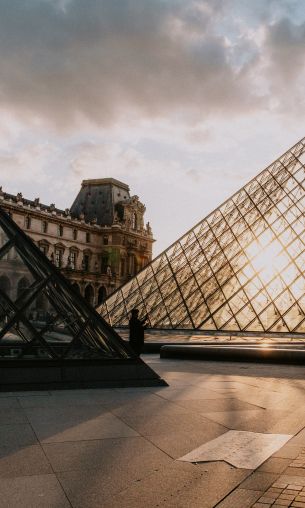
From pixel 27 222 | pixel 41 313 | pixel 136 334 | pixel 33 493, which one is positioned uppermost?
pixel 27 222

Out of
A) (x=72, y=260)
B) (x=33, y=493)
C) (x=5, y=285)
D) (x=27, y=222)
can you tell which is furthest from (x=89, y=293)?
(x=33, y=493)

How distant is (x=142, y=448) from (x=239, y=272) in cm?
1848

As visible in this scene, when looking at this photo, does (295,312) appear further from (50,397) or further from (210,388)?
(50,397)

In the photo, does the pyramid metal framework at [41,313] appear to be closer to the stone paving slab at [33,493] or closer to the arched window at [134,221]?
the stone paving slab at [33,493]

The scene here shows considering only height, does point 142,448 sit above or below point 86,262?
below

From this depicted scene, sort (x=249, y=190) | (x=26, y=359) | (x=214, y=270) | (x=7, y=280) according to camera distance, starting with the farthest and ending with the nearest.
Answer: (x=249, y=190)
(x=214, y=270)
(x=7, y=280)
(x=26, y=359)

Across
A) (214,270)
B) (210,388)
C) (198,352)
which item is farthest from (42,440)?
(214,270)

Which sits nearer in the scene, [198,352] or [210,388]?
[210,388]

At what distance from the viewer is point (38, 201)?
6594 cm

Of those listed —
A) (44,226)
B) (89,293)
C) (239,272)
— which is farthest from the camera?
(89,293)

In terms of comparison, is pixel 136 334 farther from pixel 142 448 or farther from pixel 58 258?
pixel 58 258

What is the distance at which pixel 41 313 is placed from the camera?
28.3ft

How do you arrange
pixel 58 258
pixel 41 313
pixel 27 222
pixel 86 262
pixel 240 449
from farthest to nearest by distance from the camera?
1. pixel 86 262
2. pixel 58 258
3. pixel 27 222
4. pixel 41 313
5. pixel 240 449

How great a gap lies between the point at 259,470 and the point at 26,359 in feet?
15.6
